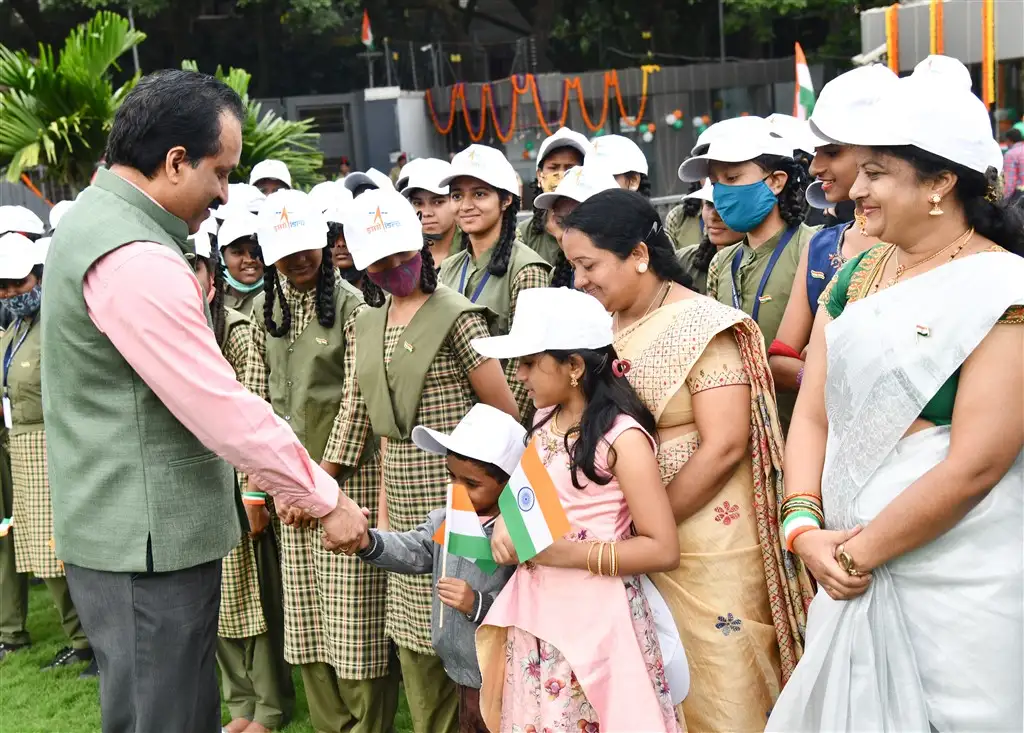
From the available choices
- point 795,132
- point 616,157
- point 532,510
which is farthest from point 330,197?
point 532,510

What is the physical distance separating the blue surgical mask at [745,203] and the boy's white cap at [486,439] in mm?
1354

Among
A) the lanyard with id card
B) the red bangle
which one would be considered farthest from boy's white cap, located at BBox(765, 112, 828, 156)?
the lanyard with id card

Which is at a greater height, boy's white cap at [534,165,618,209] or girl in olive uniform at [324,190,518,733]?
boy's white cap at [534,165,618,209]

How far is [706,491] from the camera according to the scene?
2.95 metres

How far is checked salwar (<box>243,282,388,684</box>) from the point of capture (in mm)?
4062

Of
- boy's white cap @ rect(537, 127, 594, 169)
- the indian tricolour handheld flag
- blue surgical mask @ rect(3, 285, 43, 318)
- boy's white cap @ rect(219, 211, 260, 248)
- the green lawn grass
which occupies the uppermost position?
boy's white cap @ rect(537, 127, 594, 169)

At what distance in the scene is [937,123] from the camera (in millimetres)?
2162

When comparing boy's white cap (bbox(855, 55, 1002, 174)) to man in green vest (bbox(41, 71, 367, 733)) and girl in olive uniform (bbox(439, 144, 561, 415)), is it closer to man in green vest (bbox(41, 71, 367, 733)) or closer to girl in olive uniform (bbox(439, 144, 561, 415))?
man in green vest (bbox(41, 71, 367, 733))

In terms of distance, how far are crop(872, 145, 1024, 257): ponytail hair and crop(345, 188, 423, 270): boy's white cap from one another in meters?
1.79

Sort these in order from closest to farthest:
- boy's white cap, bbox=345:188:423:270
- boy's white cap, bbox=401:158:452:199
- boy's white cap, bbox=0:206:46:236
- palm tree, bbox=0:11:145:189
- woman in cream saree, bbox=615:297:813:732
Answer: woman in cream saree, bbox=615:297:813:732 → boy's white cap, bbox=345:188:423:270 → boy's white cap, bbox=401:158:452:199 → boy's white cap, bbox=0:206:46:236 → palm tree, bbox=0:11:145:189

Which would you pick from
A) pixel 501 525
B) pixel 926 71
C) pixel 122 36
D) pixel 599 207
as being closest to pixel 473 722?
pixel 501 525

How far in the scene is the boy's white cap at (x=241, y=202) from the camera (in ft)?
16.9

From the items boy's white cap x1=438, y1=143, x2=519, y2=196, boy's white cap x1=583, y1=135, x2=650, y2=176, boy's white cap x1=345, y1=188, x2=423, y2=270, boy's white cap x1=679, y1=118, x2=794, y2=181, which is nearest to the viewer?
boy's white cap x1=345, y1=188, x2=423, y2=270

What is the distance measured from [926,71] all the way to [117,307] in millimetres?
1844
